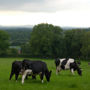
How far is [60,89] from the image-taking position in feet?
43.3

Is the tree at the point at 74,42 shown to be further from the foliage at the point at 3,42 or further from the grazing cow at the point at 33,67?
the grazing cow at the point at 33,67

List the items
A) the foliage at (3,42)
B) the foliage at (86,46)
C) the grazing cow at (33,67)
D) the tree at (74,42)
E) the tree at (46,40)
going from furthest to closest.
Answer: the foliage at (3,42), the tree at (46,40), the tree at (74,42), the foliage at (86,46), the grazing cow at (33,67)

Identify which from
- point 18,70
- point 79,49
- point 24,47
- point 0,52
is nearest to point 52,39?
point 79,49

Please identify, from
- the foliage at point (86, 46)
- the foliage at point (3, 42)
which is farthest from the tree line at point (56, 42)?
the foliage at point (3, 42)

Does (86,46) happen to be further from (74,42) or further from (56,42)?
(56,42)

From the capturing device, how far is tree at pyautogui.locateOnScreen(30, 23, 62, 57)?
7993cm

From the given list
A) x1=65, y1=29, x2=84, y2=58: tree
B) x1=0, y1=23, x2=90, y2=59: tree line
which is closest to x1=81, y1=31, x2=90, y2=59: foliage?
x1=0, y1=23, x2=90, y2=59: tree line

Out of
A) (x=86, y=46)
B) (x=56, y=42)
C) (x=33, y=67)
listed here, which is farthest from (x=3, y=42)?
(x=33, y=67)

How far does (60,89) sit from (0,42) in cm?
8423

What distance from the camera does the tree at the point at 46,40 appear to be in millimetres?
79931

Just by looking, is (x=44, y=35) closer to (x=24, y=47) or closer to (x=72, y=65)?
(x=24, y=47)

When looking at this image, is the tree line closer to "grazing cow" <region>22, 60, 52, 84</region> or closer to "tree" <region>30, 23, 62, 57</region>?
"tree" <region>30, 23, 62, 57</region>

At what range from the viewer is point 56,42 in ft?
269

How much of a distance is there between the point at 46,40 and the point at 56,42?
→ 4.53 m
